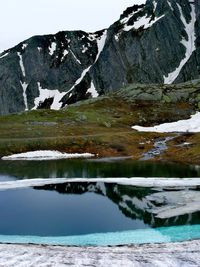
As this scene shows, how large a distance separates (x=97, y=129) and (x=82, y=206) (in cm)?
9216

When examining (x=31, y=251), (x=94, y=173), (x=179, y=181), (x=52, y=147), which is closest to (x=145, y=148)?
(x=52, y=147)

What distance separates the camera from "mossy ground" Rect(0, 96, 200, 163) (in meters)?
108

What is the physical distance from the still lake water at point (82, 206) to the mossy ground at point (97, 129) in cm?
2706

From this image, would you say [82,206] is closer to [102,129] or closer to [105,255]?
[105,255]

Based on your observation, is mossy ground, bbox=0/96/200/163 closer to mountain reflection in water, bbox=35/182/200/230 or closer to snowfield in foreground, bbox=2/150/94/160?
snowfield in foreground, bbox=2/150/94/160

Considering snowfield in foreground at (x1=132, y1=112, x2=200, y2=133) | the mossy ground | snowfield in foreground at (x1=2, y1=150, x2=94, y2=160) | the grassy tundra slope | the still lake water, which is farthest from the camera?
snowfield in foreground at (x1=132, y1=112, x2=200, y2=133)

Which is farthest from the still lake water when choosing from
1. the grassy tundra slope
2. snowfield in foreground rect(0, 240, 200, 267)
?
the grassy tundra slope

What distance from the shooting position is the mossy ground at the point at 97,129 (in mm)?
108438

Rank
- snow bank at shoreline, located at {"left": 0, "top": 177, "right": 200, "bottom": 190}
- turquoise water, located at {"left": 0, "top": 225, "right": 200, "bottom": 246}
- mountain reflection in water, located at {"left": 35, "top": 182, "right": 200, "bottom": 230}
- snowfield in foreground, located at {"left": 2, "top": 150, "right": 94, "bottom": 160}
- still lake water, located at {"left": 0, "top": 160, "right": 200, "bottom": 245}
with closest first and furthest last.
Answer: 1. turquoise water, located at {"left": 0, "top": 225, "right": 200, "bottom": 246}
2. still lake water, located at {"left": 0, "top": 160, "right": 200, "bottom": 245}
3. mountain reflection in water, located at {"left": 35, "top": 182, "right": 200, "bottom": 230}
4. snow bank at shoreline, located at {"left": 0, "top": 177, "right": 200, "bottom": 190}
5. snowfield in foreground, located at {"left": 2, "top": 150, "right": 94, "bottom": 160}

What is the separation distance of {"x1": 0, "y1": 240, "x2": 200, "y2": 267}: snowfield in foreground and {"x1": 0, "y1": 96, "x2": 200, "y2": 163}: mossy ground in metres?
57.0

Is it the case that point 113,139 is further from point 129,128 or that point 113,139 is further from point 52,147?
point 129,128

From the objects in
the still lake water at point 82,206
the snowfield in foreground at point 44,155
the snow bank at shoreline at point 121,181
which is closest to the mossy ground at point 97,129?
the snowfield in foreground at point 44,155

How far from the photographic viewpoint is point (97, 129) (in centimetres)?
13962

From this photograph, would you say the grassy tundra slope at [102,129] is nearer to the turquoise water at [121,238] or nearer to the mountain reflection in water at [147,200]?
the mountain reflection in water at [147,200]
